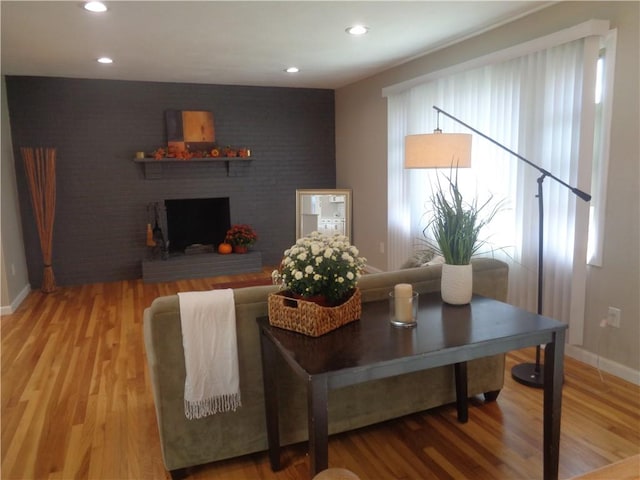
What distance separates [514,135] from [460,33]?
3.31ft

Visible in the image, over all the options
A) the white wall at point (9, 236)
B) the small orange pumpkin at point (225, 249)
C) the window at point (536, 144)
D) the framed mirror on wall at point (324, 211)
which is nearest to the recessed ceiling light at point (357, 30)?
the window at point (536, 144)

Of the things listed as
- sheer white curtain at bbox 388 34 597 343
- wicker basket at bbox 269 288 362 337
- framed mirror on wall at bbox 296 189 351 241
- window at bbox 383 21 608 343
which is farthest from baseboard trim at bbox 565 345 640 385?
framed mirror on wall at bbox 296 189 351 241

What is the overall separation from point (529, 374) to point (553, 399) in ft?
3.89

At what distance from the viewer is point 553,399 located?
70.7 inches

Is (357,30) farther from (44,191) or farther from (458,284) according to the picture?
(44,191)

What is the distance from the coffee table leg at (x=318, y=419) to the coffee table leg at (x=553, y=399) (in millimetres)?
939

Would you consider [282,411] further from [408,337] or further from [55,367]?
[55,367]

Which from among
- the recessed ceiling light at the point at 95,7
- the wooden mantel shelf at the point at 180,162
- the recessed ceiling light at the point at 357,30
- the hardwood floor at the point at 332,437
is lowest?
the hardwood floor at the point at 332,437

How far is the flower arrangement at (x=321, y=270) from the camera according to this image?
173 centimetres

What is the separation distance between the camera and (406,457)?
84.0 inches

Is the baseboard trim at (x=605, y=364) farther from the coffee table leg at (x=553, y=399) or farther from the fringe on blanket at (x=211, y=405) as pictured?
the fringe on blanket at (x=211, y=405)

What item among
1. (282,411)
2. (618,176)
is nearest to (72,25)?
(282,411)

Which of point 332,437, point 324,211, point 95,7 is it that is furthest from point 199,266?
point 332,437

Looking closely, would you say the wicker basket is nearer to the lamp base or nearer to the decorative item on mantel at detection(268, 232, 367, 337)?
the decorative item on mantel at detection(268, 232, 367, 337)
